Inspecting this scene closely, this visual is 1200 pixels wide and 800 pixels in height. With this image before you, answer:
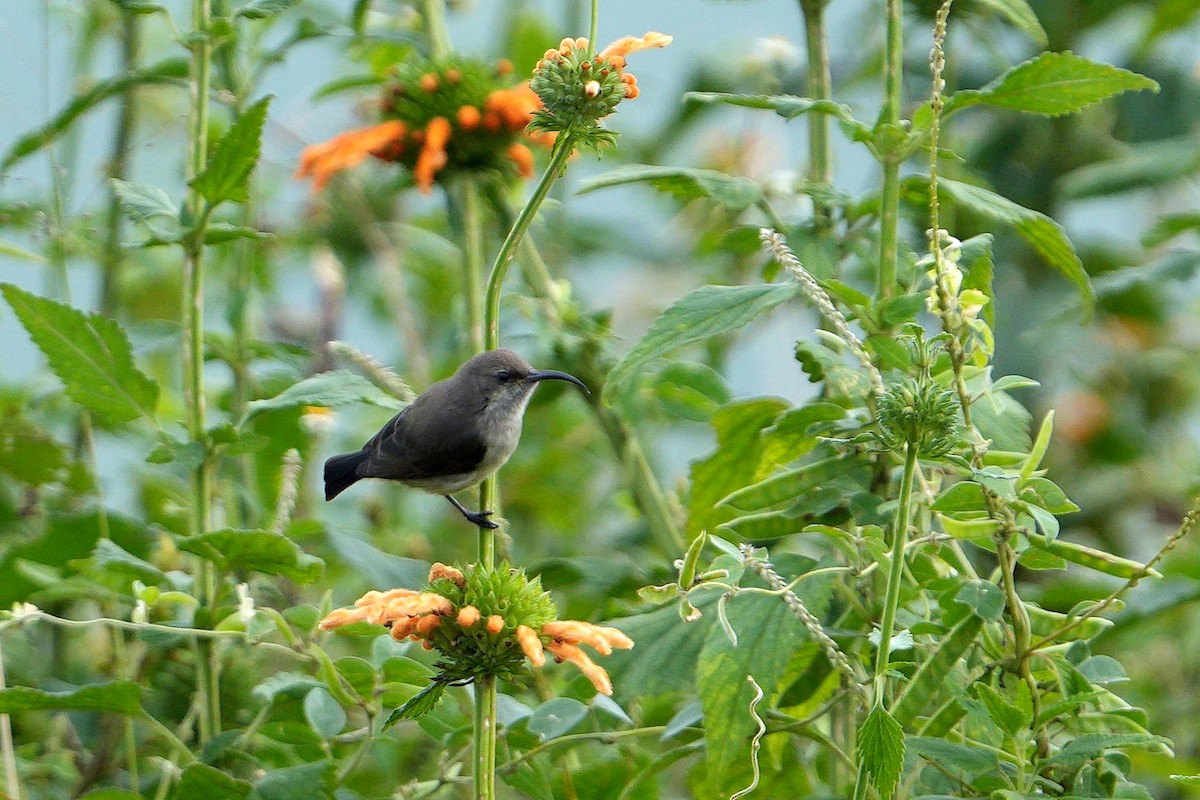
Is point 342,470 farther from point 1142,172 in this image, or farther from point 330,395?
point 1142,172

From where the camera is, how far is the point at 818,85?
1680mm

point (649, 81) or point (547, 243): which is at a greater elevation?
point (649, 81)

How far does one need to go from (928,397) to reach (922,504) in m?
0.29

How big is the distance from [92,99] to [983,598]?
125cm

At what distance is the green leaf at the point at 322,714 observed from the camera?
1.40 metres

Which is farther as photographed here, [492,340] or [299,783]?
[299,783]

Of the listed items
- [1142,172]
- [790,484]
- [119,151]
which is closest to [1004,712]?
[790,484]

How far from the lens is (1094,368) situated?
3055mm

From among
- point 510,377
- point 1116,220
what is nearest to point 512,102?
point 510,377

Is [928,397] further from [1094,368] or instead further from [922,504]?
[1094,368]

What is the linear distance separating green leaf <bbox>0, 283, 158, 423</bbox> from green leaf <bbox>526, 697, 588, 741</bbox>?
0.52 metres

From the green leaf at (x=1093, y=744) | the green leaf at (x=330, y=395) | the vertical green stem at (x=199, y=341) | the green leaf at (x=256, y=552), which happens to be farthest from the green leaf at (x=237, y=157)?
the green leaf at (x=1093, y=744)

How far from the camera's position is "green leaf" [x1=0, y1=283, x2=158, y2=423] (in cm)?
147

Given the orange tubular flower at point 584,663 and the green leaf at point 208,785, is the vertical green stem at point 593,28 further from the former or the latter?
the green leaf at point 208,785
